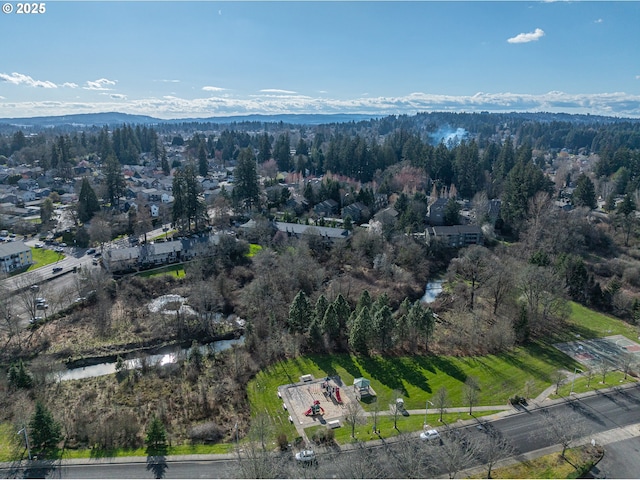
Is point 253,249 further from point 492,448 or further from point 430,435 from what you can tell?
point 492,448

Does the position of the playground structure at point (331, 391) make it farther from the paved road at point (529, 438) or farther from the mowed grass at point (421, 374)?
the paved road at point (529, 438)

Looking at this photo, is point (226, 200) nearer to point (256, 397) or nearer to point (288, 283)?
point (288, 283)

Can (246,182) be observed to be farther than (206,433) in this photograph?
Yes

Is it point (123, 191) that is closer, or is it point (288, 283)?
point (288, 283)

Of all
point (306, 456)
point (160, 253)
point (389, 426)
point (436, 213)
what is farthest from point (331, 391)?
point (436, 213)

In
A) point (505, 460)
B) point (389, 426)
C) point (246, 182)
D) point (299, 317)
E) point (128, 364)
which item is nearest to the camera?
point (505, 460)

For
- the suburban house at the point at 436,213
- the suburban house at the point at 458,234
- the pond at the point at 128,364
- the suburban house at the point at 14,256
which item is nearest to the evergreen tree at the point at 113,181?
the suburban house at the point at 14,256

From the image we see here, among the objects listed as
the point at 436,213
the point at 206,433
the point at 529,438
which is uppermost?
the point at 436,213

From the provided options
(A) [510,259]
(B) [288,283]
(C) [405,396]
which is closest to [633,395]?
(C) [405,396]
